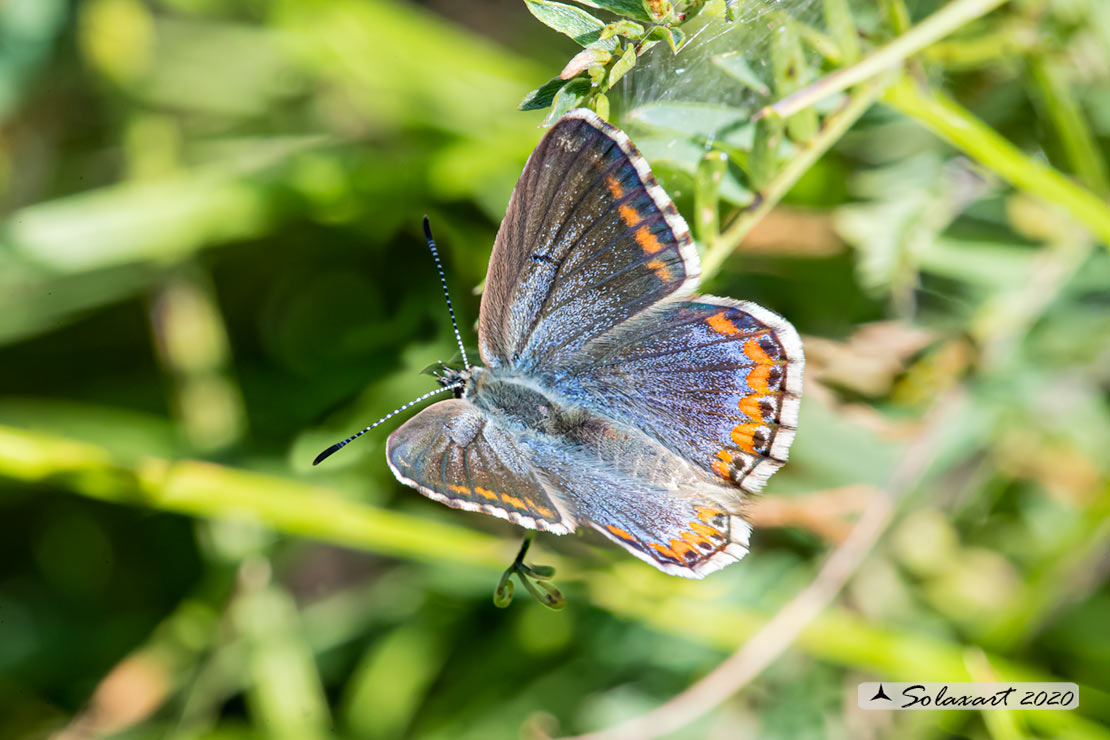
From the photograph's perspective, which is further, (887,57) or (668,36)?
(887,57)

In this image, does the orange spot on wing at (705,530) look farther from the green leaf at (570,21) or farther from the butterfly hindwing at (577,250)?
the green leaf at (570,21)

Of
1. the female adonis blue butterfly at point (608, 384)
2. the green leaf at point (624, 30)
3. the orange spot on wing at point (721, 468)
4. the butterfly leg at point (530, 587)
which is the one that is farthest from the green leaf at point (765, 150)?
the butterfly leg at point (530, 587)

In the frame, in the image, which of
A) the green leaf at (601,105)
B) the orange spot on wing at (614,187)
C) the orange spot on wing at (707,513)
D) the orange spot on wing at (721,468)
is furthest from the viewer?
the orange spot on wing at (721,468)

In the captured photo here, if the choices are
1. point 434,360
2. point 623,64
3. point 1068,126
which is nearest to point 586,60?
point 623,64

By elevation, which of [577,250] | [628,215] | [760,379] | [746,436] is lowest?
[746,436]

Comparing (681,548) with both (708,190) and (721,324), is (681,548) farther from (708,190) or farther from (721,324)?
(708,190)

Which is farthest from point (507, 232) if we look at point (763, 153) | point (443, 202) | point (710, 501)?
point (443, 202)
